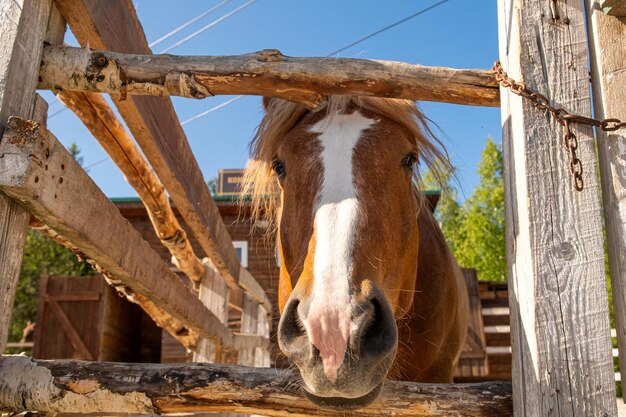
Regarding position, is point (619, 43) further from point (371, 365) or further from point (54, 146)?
point (54, 146)

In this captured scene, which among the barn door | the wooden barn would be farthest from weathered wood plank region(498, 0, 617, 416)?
the barn door

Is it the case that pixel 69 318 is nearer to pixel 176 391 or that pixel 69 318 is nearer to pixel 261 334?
pixel 261 334

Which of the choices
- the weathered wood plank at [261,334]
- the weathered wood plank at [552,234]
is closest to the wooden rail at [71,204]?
the weathered wood plank at [552,234]

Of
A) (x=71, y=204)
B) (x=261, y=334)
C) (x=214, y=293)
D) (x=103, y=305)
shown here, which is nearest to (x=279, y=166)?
(x=71, y=204)

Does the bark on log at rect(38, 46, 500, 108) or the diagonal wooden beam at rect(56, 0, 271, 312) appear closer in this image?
the bark on log at rect(38, 46, 500, 108)

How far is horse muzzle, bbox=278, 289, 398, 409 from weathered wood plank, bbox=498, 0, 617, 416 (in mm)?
359

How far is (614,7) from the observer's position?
1.57 m

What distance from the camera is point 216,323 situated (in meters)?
4.43

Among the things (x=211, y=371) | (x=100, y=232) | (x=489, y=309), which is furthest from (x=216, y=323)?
(x=489, y=309)

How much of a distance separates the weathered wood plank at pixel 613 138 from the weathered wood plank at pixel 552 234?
53 millimetres

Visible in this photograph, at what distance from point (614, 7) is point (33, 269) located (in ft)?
79.1

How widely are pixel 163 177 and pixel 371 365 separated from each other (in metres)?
1.73

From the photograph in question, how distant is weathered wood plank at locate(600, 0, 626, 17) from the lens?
5.09ft

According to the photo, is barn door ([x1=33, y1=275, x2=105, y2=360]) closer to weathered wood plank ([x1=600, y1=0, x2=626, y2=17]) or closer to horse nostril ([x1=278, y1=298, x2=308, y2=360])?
horse nostril ([x1=278, y1=298, x2=308, y2=360])
